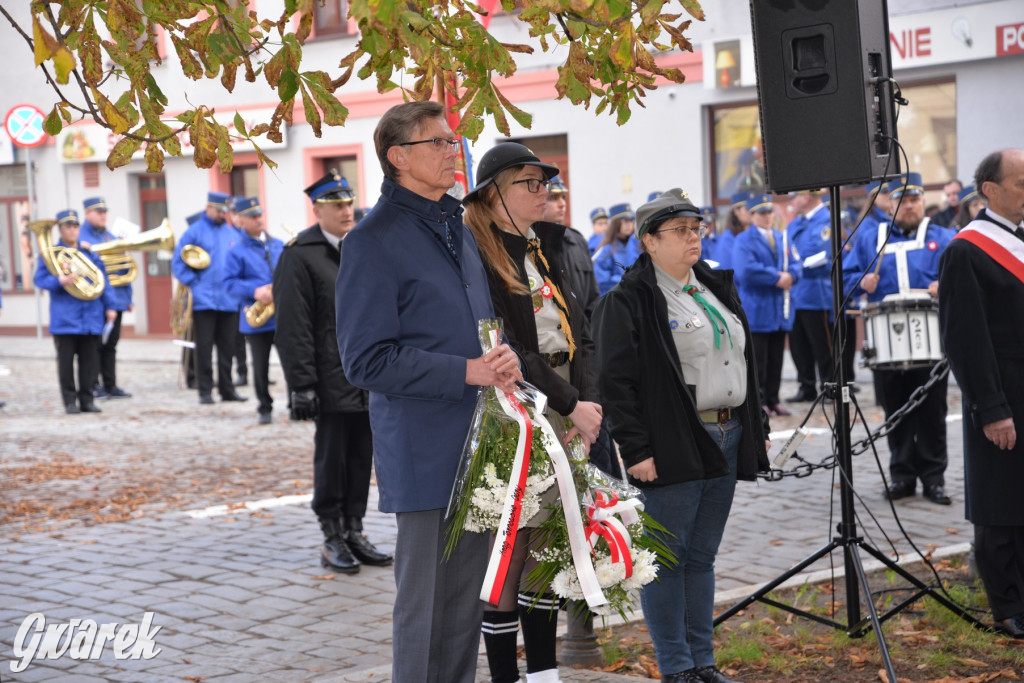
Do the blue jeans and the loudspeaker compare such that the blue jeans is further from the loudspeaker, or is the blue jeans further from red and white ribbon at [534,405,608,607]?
the loudspeaker

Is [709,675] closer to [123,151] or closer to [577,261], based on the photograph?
[577,261]

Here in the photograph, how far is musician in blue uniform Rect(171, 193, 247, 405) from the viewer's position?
1552 cm

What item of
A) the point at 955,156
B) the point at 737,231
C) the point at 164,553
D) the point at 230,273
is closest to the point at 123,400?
the point at 230,273

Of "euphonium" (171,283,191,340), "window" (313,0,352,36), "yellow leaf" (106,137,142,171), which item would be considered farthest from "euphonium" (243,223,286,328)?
"window" (313,0,352,36)

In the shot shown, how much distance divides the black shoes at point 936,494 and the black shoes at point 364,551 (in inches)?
149

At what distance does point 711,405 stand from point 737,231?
9732 millimetres

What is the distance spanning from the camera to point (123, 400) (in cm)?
1647

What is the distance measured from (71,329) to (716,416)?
38.9ft

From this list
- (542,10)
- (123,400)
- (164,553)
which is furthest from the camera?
(123,400)

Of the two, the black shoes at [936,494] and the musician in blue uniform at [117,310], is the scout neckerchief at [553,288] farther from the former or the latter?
the musician in blue uniform at [117,310]

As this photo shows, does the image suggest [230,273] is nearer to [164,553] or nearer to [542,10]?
[164,553]

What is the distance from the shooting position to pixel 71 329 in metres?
15.1

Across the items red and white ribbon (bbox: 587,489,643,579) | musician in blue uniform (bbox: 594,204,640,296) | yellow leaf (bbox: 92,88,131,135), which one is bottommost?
red and white ribbon (bbox: 587,489,643,579)

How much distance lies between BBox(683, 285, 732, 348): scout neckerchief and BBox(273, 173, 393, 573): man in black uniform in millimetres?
2581
